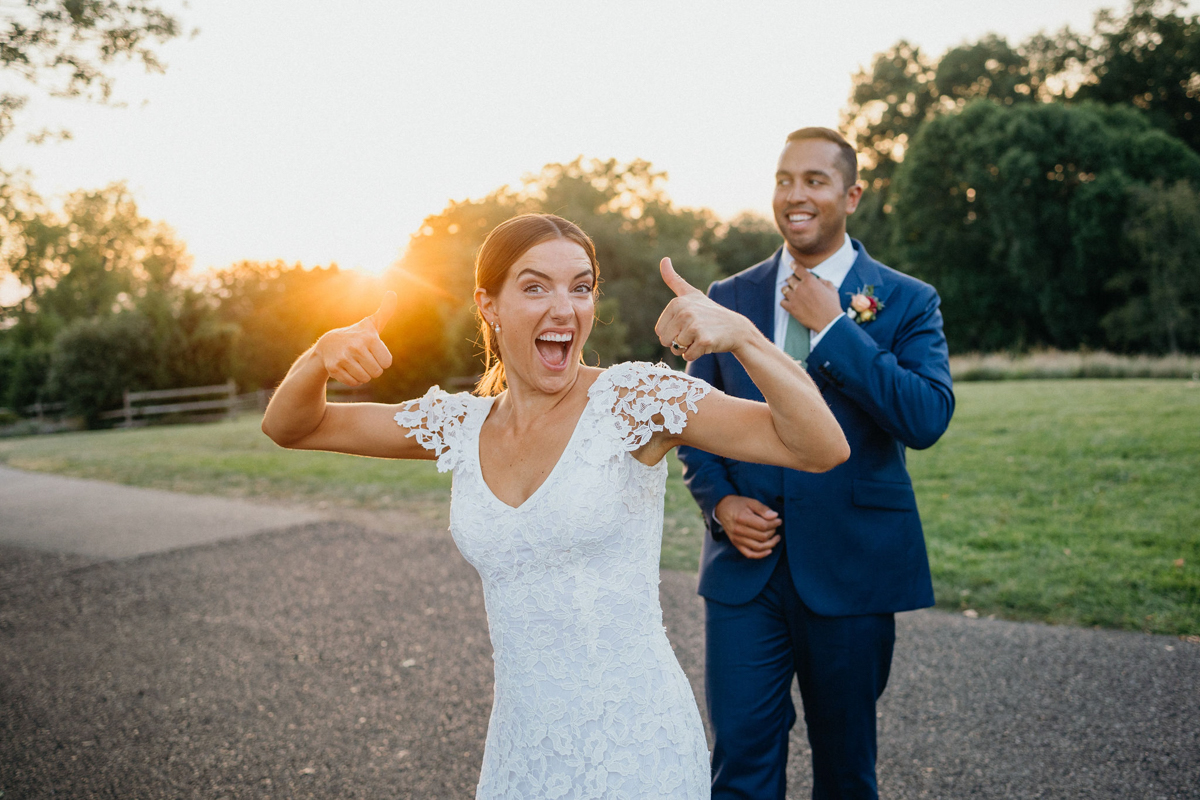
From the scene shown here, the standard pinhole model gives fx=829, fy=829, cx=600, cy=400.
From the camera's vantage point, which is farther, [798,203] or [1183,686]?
[1183,686]

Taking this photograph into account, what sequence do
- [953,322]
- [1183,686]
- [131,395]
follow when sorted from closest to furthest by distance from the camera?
1. [1183,686]
2. [131,395]
3. [953,322]

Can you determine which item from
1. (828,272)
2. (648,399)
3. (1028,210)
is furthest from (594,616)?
(1028,210)

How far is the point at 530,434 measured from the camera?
2.29 metres

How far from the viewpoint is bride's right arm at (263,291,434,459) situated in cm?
218

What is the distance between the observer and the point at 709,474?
302 centimetres

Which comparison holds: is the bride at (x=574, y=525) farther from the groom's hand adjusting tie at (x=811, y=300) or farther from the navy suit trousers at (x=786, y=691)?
the groom's hand adjusting tie at (x=811, y=300)

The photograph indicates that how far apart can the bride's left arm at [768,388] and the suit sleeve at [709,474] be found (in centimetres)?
104

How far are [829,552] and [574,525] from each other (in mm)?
1129

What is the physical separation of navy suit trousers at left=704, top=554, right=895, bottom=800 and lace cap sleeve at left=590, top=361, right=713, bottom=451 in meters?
1.04

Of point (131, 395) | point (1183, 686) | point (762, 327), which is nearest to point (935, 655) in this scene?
point (1183, 686)

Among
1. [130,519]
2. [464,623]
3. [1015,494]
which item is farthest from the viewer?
[130,519]

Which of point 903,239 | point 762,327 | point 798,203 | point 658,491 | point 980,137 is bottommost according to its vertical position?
point 658,491

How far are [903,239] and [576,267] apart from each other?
4148 centimetres

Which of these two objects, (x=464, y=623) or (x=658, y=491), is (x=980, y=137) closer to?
(x=464, y=623)
